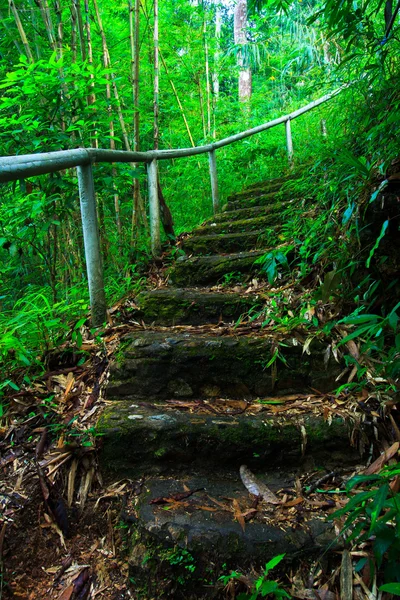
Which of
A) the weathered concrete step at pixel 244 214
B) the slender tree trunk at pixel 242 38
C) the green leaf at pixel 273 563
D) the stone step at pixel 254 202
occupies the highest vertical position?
the slender tree trunk at pixel 242 38

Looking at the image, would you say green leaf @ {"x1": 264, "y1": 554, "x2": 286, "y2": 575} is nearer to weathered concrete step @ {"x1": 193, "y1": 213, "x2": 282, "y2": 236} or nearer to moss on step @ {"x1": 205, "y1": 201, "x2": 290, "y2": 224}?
weathered concrete step @ {"x1": 193, "y1": 213, "x2": 282, "y2": 236}

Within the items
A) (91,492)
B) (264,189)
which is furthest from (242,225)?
(91,492)

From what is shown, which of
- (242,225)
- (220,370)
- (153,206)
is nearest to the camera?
(220,370)

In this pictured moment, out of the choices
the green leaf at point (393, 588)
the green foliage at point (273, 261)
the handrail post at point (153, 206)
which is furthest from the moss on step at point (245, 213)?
the green leaf at point (393, 588)

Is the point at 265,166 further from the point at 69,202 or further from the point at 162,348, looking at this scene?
the point at 162,348

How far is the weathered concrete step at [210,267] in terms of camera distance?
105 inches

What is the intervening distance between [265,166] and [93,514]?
5.11m

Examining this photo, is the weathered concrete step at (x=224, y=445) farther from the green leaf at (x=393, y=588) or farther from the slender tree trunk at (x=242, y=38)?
the slender tree trunk at (x=242, y=38)

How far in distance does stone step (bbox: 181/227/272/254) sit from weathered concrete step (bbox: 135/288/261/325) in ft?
2.52

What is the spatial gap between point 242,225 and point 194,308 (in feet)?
3.99

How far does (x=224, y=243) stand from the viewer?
304 centimetres

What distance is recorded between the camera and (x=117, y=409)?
5.39 feet

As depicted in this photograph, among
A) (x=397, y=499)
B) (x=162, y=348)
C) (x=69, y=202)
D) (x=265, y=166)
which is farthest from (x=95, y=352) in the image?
(x=265, y=166)

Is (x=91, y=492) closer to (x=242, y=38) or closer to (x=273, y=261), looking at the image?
(x=273, y=261)
